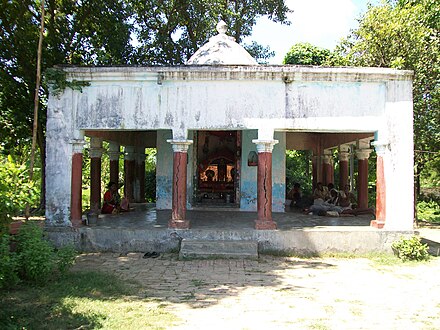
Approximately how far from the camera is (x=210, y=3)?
16766 millimetres

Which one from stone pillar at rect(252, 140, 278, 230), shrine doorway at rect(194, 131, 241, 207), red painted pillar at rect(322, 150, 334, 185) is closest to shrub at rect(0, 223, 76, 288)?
stone pillar at rect(252, 140, 278, 230)

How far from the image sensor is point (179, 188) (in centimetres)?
933

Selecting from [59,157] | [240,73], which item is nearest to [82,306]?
[59,157]

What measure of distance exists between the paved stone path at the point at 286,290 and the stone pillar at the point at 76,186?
1.04m

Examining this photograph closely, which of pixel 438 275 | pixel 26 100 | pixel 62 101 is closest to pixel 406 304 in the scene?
pixel 438 275

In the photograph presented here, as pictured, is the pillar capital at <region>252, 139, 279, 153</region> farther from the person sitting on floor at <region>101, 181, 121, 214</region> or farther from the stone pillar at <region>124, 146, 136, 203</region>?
the stone pillar at <region>124, 146, 136, 203</region>

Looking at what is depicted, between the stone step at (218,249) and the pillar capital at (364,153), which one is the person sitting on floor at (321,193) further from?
the stone step at (218,249)

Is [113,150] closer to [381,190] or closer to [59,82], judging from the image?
[59,82]

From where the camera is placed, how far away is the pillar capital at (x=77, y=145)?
9.35m

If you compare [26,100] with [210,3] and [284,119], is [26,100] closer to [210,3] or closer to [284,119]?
[210,3]

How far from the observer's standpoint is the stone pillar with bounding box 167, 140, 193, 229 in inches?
360

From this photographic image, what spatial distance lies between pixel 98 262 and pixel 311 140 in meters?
10.3

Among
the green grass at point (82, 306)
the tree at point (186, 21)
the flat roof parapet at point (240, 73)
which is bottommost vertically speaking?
the green grass at point (82, 306)

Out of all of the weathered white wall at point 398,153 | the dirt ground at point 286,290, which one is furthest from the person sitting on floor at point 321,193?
the dirt ground at point 286,290
